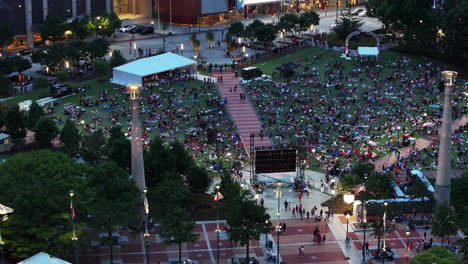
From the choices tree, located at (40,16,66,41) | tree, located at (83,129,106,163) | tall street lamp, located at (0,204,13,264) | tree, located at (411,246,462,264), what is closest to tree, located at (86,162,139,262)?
tall street lamp, located at (0,204,13,264)

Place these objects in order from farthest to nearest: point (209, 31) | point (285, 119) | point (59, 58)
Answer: point (209, 31) → point (59, 58) → point (285, 119)

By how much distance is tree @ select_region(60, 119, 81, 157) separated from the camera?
361ft

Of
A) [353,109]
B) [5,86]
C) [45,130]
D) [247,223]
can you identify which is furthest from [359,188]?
[5,86]

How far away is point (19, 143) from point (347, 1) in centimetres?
9335

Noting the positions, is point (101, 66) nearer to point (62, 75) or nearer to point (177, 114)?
point (62, 75)

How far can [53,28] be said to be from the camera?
157 m

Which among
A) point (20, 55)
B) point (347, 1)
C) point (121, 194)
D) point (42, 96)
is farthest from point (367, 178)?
point (347, 1)

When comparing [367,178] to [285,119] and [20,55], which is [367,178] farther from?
[20,55]

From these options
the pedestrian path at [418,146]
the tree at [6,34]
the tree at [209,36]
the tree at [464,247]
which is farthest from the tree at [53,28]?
the tree at [464,247]

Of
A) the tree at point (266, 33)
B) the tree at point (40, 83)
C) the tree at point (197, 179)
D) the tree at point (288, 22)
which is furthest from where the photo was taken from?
the tree at point (288, 22)

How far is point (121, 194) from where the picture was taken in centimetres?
9100

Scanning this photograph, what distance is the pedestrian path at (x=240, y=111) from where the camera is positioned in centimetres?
11975

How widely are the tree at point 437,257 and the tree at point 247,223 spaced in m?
15.4

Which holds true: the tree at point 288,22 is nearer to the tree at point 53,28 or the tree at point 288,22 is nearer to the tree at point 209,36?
the tree at point 209,36
